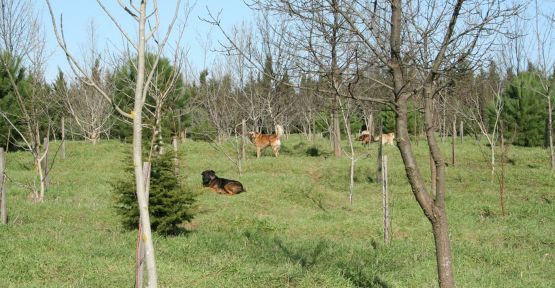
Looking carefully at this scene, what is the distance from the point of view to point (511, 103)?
26344 mm

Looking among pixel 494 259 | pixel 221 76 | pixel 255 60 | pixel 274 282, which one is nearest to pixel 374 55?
pixel 255 60

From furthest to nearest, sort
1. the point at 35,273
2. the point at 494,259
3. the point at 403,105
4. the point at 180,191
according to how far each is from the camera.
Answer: the point at 180,191 → the point at 494,259 → the point at 35,273 → the point at 403,105

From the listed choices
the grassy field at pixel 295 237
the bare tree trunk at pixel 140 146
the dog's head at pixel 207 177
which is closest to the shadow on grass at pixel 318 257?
the grassy field at pixel 295 237

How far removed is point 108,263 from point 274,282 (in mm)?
1807

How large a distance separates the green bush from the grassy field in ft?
1.00

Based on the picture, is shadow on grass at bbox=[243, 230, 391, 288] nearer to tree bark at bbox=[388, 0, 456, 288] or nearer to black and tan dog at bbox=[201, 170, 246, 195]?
tree bark at bbox=[388, 0, 456, 288]

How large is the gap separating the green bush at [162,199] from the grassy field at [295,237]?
0.30 meters

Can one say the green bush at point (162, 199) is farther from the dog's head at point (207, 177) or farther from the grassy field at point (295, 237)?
the dog's head at point (207, 177)

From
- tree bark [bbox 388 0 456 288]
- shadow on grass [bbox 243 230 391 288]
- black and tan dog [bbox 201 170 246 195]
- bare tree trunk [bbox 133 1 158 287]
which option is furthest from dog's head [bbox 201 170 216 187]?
bare tree trunk [bbox 133 1 158 287]

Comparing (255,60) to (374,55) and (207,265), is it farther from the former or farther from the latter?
(207,265)

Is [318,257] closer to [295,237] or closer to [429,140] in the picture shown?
[295,237]

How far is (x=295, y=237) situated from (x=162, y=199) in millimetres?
2330

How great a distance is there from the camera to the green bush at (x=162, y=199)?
327 inches

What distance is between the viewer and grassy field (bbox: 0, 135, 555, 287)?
19.6 feet
